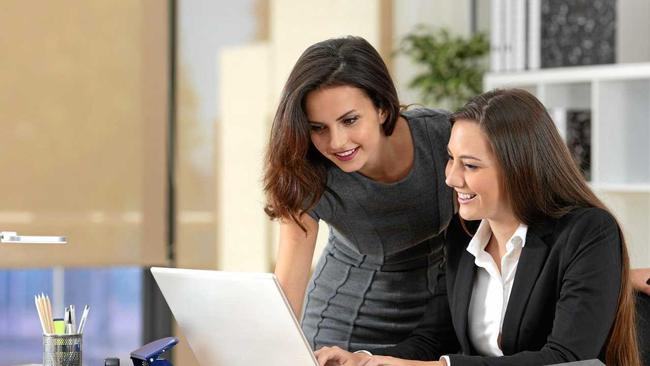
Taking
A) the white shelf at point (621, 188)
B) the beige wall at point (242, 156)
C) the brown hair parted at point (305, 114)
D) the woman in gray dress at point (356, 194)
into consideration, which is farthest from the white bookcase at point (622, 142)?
the brown hair parted at point (305, 114)

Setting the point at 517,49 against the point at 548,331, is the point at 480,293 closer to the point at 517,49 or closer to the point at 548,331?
the point at 548,331

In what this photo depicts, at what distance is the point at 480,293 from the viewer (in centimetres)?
215

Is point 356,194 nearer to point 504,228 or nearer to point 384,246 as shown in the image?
point 384,246

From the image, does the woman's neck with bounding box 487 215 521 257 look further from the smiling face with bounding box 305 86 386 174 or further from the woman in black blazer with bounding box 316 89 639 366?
the smiling face with bounding box 305 86 386 174

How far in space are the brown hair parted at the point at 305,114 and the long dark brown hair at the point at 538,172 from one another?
0.28 meters

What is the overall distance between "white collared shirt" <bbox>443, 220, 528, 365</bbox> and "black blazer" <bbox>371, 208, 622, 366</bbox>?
0.07ft

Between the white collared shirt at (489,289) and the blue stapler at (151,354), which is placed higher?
the white collared shirt at (489,289)

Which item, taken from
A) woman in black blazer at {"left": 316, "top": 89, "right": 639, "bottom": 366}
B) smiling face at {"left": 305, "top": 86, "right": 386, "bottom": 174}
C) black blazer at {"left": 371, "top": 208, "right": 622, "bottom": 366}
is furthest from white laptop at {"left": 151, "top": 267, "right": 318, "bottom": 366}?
smiling face at {"left": 305, "top": 86, "right": 386, "bottom": 174}

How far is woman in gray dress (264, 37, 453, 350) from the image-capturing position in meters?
2.19

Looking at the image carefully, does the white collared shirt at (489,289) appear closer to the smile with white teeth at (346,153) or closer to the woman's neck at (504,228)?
the woman's neck at (504,228)

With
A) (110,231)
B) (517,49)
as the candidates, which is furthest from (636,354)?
(110,231)

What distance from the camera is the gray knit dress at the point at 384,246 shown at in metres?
2.42

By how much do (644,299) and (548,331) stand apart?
0.26m

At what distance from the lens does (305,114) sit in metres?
2.19
